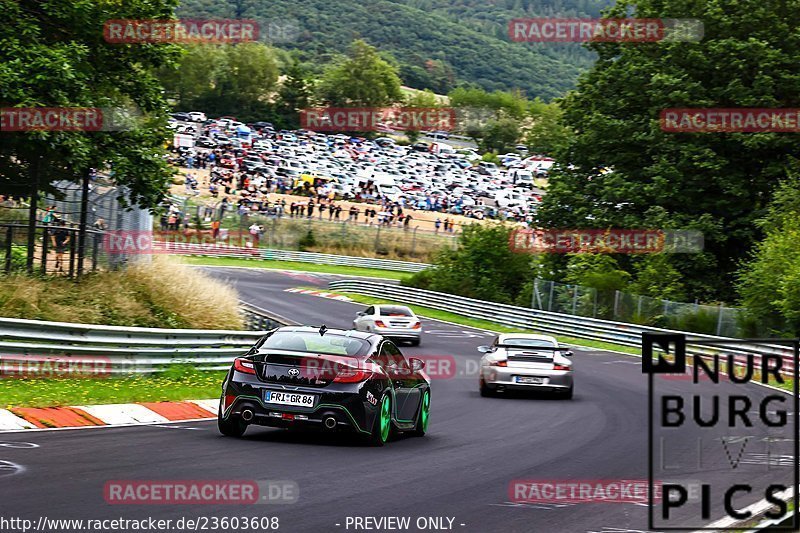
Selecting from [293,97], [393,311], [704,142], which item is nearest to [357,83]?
[293,97]

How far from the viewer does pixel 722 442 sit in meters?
12.5

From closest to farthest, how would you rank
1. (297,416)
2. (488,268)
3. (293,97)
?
(297,416)
(488,268)
(293,97)

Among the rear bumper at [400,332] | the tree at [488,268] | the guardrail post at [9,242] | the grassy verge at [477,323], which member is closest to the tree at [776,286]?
the grassy verge at [477,323]

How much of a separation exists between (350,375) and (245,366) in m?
1.18

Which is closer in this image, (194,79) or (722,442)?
(722,442)

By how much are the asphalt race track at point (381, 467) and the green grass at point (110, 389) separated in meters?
1.96

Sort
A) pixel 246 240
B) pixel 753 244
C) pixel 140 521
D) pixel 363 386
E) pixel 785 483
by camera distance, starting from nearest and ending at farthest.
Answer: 1. pixel 140 521
2. pixel 785 483
3. pixel 363 386
4. pixel 753 244
5. pixel 246 240

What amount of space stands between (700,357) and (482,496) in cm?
356

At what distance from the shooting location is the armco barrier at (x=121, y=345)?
17.4 meters

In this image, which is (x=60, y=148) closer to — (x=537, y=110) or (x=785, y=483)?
(x=785, y=483)

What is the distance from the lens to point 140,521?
7965 millimetres

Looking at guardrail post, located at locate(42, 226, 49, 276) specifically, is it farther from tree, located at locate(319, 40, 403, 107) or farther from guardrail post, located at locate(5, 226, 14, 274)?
tree, located at locate(319, 40, 403, 107)

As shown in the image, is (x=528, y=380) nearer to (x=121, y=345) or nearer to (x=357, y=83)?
(x=121, y=345)

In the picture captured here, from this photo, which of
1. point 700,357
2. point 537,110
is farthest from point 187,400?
point 537,110
